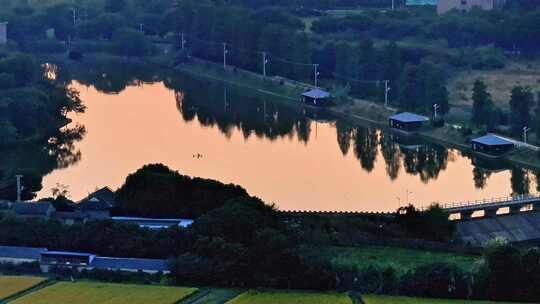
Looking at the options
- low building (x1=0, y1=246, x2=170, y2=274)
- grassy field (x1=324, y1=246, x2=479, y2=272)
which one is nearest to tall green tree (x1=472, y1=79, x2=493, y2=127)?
grassy field (x1=324, y1=246, x2=479, y2=272)

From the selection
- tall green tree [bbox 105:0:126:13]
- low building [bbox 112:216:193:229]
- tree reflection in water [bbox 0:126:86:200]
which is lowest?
tree reflection in water [bbox 0:126:86:200]

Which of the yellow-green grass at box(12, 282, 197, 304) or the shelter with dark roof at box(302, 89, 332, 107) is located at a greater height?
the yellow-green grass at box(12, 282, 197, 304)

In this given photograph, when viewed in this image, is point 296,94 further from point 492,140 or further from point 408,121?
point 492,140

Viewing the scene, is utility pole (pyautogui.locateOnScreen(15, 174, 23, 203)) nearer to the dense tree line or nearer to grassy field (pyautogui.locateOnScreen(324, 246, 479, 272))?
the dense tree line

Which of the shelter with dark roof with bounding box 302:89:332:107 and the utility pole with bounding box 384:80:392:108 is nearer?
the utility pole with bounding box 384:80:392:108

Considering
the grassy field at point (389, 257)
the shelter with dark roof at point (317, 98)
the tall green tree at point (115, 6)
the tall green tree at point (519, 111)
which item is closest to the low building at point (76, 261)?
the grassy field at point (389, 257)

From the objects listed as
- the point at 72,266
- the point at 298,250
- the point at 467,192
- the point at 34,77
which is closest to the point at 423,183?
the point at 467,192

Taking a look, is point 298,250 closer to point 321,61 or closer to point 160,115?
point 160,115
